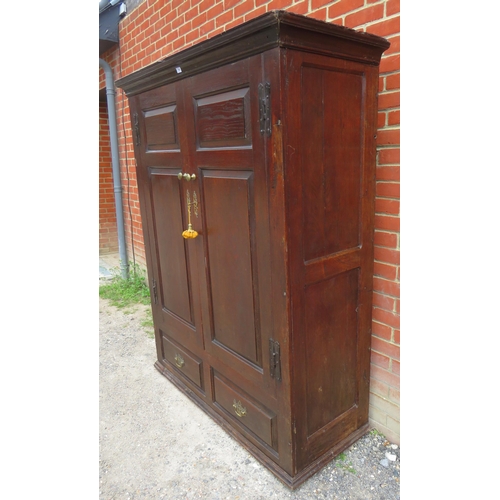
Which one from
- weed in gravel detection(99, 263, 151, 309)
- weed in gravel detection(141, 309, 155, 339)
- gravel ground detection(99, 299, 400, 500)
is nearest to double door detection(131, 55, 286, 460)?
gravel ground detection(99, 299, 400, 500)

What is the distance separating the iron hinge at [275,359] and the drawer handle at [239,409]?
450 mm

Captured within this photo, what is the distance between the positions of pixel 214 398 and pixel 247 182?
4.75ft

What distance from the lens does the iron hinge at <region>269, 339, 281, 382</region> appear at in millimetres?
1865

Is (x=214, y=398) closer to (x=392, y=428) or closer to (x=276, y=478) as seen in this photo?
(x=276, y=478)

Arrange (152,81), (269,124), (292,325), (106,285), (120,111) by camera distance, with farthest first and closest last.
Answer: (106,285), (120,111), (152,81), (292,325), (269,124)

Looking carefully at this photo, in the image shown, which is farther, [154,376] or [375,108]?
[154,376]

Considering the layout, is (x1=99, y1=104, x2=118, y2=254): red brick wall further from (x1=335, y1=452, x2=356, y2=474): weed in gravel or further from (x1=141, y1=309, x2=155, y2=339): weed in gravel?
(x1=335, y1=452, x2=356, y2=474): weed in gravel

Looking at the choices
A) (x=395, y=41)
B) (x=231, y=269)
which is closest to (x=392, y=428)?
(x=231, y=269)

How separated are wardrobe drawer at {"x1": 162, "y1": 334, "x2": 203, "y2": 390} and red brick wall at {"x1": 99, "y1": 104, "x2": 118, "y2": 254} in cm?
384

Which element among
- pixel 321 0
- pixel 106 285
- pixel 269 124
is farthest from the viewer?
pixel 106 285

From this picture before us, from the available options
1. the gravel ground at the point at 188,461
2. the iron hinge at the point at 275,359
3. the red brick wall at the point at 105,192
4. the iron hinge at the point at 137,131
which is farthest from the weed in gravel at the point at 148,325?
the red brick wall at the point at 105,192

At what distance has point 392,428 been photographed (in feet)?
7.32

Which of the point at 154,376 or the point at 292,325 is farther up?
the point at 292,325

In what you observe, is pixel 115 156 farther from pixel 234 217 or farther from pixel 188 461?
pixel 188 461
